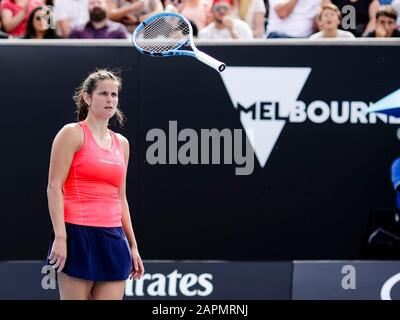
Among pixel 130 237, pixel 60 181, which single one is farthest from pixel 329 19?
pixel 60 181

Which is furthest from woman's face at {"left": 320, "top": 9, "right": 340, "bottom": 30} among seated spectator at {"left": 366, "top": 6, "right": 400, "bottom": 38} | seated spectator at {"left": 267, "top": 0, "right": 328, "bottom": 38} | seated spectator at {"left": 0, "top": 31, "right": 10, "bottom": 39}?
seated spectator at {"left": 0, "top": 31, "right": 10, "bottom": 39}

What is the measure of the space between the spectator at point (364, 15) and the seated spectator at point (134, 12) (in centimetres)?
172

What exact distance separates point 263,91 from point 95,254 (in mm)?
3438

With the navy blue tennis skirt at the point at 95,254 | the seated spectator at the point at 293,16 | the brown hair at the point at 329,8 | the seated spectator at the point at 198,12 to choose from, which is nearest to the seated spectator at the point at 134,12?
the seated spectator at the point at 198,12

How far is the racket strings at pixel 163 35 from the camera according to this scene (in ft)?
25.7

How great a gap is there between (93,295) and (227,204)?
10.6ft

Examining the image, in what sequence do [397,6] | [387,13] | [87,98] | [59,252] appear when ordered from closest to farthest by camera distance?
[59,252] → [87,98] → [387,13] → [397,6]

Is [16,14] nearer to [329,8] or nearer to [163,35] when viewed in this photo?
[163,35]

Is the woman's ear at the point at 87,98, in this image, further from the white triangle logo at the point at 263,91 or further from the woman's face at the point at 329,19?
the woman's face at the point at 329,19

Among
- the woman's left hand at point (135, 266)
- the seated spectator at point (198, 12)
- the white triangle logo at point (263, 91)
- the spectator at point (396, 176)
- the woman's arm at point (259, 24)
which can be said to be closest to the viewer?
the woman's left hand at point (135, 266)

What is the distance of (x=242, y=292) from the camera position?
8.84 meters

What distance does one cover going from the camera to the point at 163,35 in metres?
8.17
